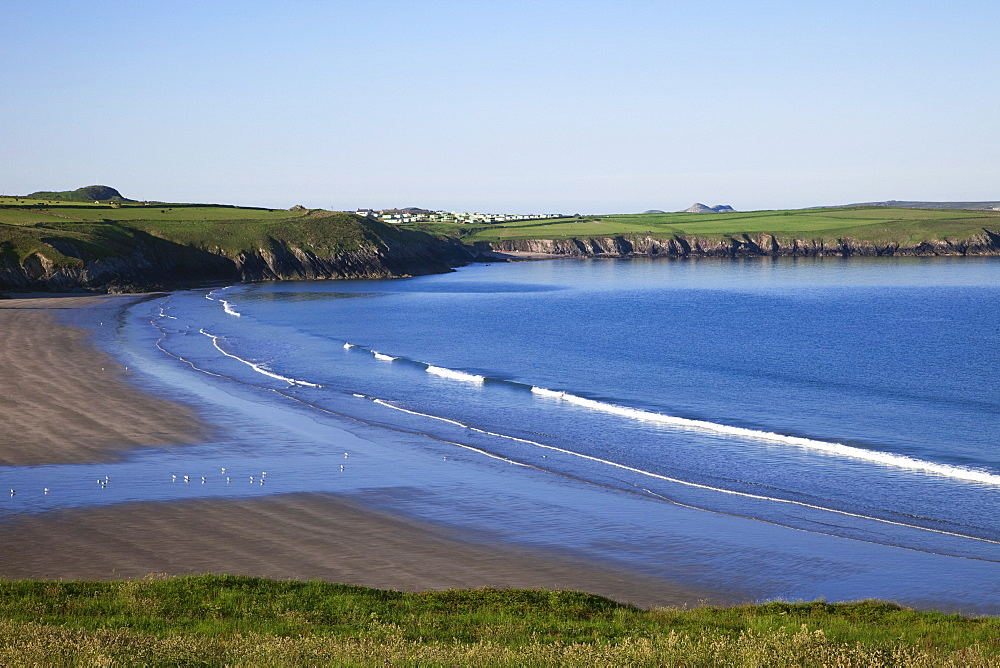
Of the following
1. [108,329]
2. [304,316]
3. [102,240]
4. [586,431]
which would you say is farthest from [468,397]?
[102,240]

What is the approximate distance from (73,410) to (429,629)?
32211mm

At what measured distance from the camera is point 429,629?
1448 centimetres

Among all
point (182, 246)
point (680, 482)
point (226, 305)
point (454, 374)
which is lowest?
point (680, 482)

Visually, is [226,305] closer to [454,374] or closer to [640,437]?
[454,374]

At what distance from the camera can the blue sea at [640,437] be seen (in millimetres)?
23531

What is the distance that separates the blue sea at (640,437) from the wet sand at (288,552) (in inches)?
41.7

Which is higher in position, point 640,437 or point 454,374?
point 454,374

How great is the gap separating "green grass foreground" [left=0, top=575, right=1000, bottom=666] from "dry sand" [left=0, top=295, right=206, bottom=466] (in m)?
17.8

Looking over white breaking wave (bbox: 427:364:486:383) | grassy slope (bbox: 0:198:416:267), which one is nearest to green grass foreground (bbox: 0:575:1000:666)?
white breaking wave (bbox: 427:364:486:383)

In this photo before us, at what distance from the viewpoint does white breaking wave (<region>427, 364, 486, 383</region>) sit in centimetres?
5269

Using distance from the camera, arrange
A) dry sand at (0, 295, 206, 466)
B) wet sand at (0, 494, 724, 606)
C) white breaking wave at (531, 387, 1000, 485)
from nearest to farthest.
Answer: wet sand at (0, 494, 724, 606)
white breaking wave at (531, 387, 1000, 485)
dry sand at (0, 295, 206, 466)

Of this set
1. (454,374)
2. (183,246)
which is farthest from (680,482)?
(183,246)

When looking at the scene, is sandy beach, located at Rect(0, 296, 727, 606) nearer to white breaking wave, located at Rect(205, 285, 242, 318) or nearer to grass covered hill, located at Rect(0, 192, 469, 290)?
white breaking wave, located at Rect(205, 285, 242, 318)

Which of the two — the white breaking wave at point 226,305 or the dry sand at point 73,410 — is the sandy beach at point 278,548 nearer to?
the dry sand at point 73,410
